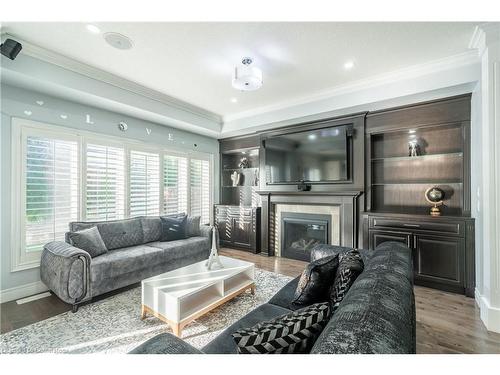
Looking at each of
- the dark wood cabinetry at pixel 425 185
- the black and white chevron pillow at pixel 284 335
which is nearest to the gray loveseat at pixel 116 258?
the black and white chevron pillow at pixel 284 335

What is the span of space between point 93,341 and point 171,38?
2858 mm

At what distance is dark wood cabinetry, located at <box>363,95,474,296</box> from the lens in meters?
2.90

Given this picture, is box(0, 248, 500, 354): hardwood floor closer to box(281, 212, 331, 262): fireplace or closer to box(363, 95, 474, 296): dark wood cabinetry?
box(363, 95, 474, 296): dark wood cabinetry

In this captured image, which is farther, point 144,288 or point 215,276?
point 215,276

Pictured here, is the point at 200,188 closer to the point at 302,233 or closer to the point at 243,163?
the point at 243,163

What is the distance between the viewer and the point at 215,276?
2432 millimetres

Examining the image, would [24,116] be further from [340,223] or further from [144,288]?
[340,223]

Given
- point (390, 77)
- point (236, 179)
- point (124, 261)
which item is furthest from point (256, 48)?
point (236, 179)

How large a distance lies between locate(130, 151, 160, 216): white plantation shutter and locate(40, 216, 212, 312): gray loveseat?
29cm

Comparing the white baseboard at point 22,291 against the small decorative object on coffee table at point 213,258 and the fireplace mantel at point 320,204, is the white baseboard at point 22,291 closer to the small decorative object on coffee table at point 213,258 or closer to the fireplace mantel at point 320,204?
the small decorative object on coffee table at point 213,258

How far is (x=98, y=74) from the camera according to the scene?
296 cm

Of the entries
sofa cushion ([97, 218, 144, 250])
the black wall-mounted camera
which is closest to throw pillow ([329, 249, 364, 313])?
sofa cushion ([97, 218, 144, 250])

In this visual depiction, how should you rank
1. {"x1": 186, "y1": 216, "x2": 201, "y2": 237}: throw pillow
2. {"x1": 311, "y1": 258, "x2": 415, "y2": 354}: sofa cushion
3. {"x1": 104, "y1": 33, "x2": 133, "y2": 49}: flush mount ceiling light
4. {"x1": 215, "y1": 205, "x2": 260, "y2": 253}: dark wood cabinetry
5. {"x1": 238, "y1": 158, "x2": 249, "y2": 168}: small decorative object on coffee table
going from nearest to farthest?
{"x1": 311, "y1": 258, "x2": 415, "y2": 354}: sofa cushion
{"x1": 104, "y1": 33, "x2": 133, "y2": 49}: flush mount ceiling light
{"x1": 186, "y1": 216, "x2": 201, "y2": 237}: throw pillow
{"x1": 215, "y1": 205, "x2": 260, "y2": 253}: dark wood cabinetry
{"x1": 238, "y1": 158, "x2": 249, "y2": 168}: small decorative object on coffee table
